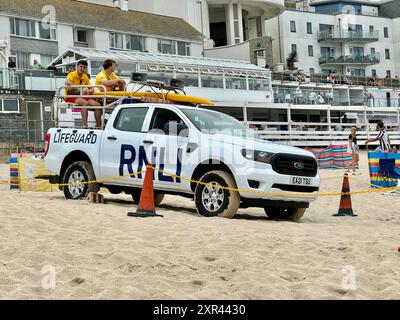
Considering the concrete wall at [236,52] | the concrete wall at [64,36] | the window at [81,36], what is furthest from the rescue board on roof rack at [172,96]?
the concrete wall at [236,52]

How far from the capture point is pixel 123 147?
11.6 metres

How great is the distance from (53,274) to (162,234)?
7.59 feet

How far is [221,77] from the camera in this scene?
4444cm

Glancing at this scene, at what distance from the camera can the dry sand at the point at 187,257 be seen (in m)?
5.69

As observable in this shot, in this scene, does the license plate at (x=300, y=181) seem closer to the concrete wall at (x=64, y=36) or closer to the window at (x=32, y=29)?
the window at (x=32, y=29)

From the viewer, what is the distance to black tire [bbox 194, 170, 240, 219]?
10.2m

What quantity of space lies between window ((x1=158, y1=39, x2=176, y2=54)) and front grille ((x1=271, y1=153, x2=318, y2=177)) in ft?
139

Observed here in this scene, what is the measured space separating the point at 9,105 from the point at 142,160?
23533 millimetres

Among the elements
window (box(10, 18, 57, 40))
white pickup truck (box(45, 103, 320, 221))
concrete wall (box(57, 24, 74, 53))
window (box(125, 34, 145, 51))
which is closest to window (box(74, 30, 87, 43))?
concrete wall (box(57, 24, 74, 53))

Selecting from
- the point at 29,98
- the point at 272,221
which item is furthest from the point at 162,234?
the point at 29,98

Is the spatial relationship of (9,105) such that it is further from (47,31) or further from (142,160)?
(142,160)

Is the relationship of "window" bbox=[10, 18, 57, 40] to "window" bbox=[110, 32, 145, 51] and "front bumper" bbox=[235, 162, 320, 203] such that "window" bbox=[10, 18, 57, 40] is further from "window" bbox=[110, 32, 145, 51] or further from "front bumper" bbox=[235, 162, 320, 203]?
"front bumper" bbox=[235, 162, 320, 203]

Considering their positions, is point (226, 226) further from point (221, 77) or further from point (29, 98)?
point (221, 77)

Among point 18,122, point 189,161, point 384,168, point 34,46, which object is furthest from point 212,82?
point 189,161
